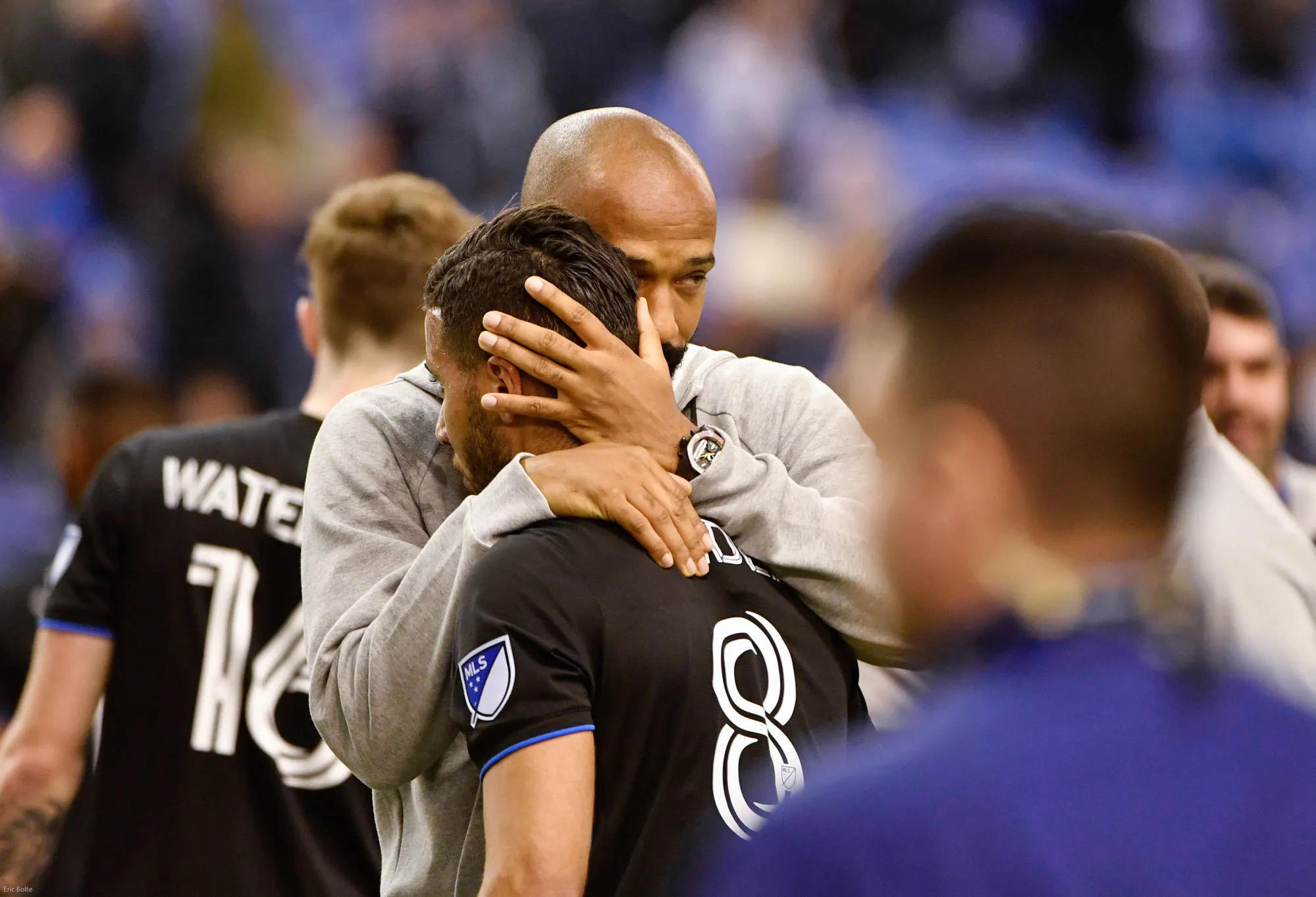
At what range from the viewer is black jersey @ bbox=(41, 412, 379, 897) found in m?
3.20

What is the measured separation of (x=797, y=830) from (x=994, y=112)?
892 cm

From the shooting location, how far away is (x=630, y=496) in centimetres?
190

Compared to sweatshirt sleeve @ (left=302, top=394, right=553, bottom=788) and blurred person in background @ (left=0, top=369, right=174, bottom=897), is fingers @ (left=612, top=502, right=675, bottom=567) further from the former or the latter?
blurred person in background @ (left=0, top=369, right=174, bottom=897)

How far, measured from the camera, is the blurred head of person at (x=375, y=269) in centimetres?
327

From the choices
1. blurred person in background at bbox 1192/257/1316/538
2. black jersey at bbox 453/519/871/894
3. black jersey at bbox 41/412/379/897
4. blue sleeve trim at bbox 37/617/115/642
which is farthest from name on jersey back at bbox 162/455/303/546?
blurred person in background at bbox 1192/257/1316/538

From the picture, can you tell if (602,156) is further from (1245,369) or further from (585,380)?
(1245,369)

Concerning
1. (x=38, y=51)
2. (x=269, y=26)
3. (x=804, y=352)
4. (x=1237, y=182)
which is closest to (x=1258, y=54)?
(x=1237, y=182)

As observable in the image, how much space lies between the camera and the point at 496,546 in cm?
183

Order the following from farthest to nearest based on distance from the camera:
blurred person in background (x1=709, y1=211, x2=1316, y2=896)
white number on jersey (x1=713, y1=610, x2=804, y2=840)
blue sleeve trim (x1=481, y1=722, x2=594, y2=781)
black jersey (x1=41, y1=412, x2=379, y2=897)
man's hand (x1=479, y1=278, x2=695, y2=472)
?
black jersey (x1=41, y1=412, x2=379, y2=897)
man's hand (x1=479, y1=278, x2=695, y2=472)
white number on jersey (x1=713, y1=610, x2=804, y2=840)
blue sleeve trim (x1=481, y1=722, x2=594, y2=781)
blurred person in background (x1=709, y1=211, x2=1316, y2=896)

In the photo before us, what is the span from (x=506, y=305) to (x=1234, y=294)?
8.46 ft

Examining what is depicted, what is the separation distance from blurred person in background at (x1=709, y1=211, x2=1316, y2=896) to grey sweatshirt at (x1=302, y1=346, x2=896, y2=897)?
0.72 m

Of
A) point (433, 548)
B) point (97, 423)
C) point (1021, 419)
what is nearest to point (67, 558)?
point (97, 423)

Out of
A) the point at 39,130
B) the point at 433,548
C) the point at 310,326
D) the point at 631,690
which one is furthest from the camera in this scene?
the point at 39,130

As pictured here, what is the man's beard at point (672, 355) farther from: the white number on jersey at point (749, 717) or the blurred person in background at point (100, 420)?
the blurred person in background at point (100, 420)
